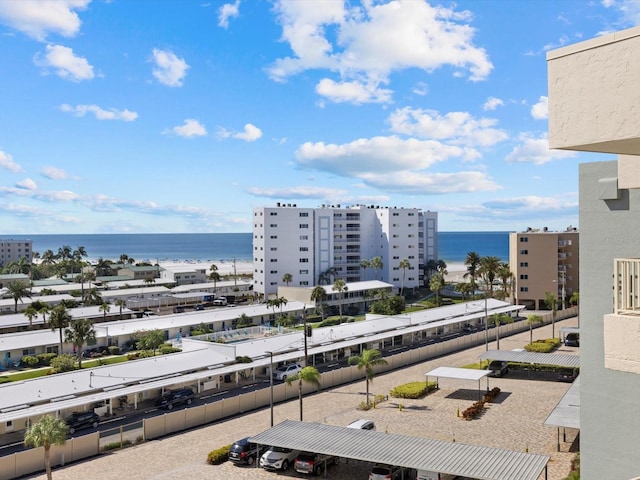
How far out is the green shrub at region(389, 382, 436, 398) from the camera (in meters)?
45.8

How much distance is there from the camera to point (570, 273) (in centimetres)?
9969

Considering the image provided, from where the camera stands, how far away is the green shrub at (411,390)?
45781mm

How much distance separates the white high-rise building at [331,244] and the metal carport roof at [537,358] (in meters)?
64.7

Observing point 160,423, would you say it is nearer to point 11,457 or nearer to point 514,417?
point 11,457

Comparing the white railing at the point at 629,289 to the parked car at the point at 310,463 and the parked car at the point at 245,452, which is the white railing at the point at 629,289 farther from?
the parked car at the point at 245,452

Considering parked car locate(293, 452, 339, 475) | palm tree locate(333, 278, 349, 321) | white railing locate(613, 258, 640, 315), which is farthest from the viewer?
palm tree locate(333, 278, 349, 321)

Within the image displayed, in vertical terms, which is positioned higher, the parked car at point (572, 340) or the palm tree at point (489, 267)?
the palm tree at point (489, 267)

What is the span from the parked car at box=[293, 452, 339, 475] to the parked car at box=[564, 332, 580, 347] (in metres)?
45.9

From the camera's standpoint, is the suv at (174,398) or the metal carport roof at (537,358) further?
the metal carport roof at (537,358)

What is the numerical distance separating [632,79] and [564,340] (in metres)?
69.1

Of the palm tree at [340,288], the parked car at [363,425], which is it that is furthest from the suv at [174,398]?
the palm tree at [340,288]

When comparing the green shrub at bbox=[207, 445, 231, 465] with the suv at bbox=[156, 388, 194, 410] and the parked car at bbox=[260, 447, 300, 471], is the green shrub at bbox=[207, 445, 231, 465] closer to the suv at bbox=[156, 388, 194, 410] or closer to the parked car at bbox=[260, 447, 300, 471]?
the parked car at bbox=[260, 447, 300, 471]

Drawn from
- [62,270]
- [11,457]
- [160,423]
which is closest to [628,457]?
[160,423]

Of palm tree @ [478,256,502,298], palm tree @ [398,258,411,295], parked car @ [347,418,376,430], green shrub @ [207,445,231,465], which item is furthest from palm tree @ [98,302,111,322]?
palm tree @ [398,258,411,295]
